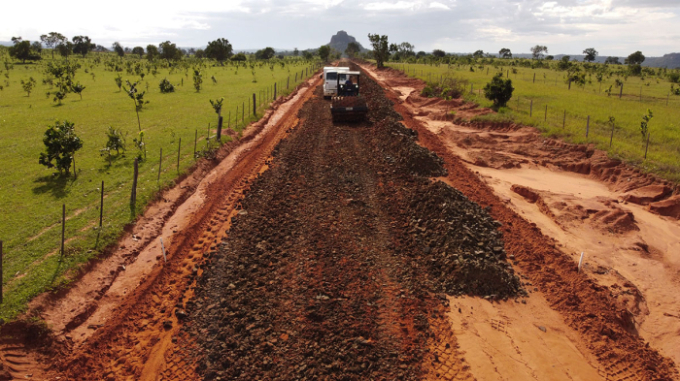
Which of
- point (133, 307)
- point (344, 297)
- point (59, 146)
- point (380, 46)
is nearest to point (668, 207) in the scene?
point (344, 297)

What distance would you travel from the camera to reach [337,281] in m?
8.73

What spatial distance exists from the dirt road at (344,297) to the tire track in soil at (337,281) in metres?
0.03

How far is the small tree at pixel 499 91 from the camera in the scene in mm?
27141

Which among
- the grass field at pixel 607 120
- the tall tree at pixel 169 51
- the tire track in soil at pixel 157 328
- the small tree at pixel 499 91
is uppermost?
the tall tree at pixel 169 51

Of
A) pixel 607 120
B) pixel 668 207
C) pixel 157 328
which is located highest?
pixel 607 120

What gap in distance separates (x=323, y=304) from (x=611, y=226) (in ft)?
32.4

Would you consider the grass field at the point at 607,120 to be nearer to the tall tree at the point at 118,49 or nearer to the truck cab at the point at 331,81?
the truck cab at the point at 331,81

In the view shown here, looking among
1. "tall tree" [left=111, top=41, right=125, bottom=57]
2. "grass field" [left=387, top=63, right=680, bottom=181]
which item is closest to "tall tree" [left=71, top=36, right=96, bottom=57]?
"tall tree" [left=111, top=41, right=125, bottom=57]

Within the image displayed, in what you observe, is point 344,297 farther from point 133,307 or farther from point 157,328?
point 133,307

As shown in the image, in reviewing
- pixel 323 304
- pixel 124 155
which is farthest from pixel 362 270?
pixel 124 155

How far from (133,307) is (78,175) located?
904 centimetres

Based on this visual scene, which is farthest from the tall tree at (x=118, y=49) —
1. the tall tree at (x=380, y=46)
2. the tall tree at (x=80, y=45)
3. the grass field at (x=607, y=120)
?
the grass field at (x=607, y=120)

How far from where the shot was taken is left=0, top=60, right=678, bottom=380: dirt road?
271 inches

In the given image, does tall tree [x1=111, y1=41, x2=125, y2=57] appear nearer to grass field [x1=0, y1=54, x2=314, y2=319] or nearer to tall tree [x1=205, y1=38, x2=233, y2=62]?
tall tree [x1=205, y1=38, x2=233, y2=62]
